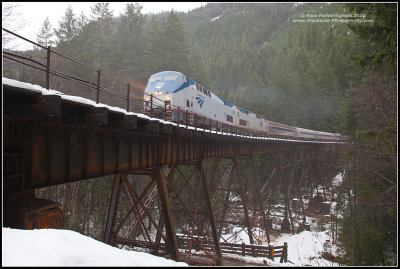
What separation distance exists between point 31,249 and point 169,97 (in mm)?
14387

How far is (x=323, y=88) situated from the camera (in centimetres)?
5600

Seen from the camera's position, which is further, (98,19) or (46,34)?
(98,19)

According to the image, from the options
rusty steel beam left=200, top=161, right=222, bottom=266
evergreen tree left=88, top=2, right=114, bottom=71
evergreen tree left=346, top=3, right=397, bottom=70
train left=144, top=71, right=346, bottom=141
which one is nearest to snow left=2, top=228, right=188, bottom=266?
train left=144, top=71, right=346, bottom=141

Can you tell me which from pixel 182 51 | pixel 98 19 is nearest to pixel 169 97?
pixel 182 51

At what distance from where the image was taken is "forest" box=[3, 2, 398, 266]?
30.1 ft

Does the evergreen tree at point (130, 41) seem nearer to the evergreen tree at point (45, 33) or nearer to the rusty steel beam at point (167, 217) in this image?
the evergreen tree at point (45, 33)

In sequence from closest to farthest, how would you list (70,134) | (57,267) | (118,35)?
(57,267)
(70,134)
(118,35)

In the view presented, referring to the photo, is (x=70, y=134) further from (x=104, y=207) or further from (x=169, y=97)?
(x=104, y=207)

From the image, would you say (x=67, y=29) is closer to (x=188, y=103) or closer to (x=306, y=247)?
(x=188, y=103)

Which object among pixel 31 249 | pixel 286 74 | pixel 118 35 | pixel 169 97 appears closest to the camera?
pixel 31 249

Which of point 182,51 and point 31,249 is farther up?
point 182,51

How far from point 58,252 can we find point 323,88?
201ft

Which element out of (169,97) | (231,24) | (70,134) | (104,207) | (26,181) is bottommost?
(104,207)

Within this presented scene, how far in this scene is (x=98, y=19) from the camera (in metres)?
45.8
